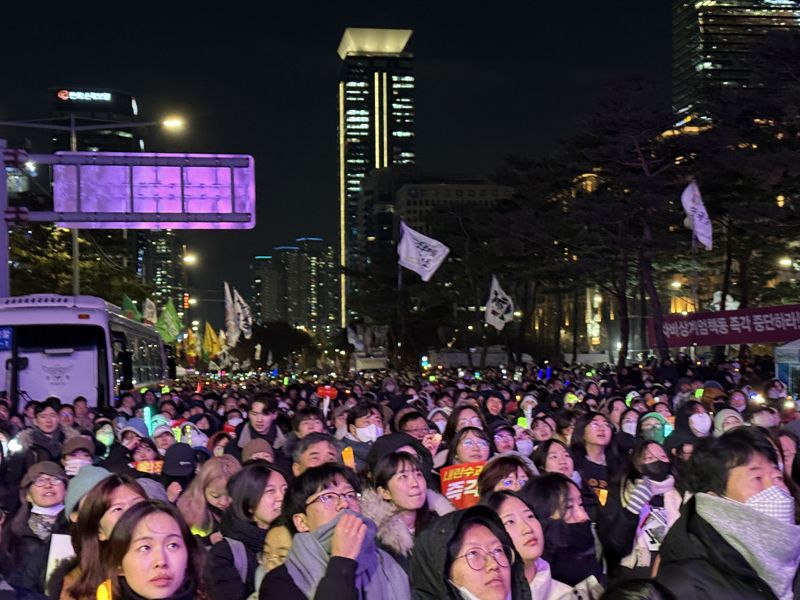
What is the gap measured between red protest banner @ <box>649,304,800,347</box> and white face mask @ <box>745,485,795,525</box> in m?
29.7

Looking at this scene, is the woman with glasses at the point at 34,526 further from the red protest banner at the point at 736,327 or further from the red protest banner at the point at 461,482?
the red protest banner at the point at 736,327

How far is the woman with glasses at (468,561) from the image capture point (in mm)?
4766

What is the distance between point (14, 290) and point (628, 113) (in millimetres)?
23256

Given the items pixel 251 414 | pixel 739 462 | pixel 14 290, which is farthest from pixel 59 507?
pixel 14 290

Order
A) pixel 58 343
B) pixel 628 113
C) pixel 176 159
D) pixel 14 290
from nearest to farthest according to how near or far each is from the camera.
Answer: pixel 58 343
pixel 176 159
pixel 628 113
pixel 14 290

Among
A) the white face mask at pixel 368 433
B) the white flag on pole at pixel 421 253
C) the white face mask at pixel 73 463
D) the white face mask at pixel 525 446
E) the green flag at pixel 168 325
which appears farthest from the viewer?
the green flag at pixel 168 325

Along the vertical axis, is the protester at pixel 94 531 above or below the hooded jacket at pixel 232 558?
above

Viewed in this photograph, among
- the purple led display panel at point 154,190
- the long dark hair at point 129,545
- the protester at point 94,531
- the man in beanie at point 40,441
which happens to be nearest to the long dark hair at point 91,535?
the protester at point 94,531

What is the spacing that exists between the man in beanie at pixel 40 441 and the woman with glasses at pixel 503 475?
14.8ft

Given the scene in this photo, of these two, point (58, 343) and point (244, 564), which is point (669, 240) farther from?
point (244, 564)

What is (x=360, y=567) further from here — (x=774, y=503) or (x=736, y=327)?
(x=736, y=327)

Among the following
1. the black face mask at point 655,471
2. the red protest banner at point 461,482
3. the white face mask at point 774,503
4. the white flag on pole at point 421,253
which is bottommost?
the red protest banner at point 461,482

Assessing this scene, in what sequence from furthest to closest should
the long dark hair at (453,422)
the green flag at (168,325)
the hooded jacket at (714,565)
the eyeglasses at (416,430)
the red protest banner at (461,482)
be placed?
the green flag at (168,325) < the long dark hair at (453,422) < the eyeglasses at (416,430) < the red protest banner at (461,482) < the hooded jacket at (714,565)

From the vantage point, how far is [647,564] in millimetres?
7102
